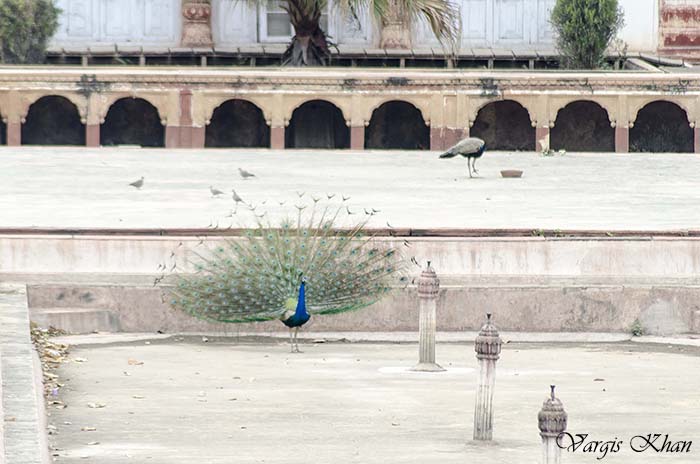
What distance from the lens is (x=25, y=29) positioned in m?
32.3

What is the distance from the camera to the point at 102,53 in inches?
1309

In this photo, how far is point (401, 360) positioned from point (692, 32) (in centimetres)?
2165

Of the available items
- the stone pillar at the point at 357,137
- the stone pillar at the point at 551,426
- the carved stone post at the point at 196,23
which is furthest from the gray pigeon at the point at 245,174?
the stone pillar at the point at 551,426

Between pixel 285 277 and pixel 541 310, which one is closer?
pixel 285 277

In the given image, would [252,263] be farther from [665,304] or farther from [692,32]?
[692,32]

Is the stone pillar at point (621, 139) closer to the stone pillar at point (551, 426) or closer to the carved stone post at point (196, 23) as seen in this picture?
the carved stone post at point (196, 23)

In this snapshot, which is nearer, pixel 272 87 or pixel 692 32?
pixel 272 87

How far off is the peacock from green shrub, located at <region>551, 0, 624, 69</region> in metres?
17.7

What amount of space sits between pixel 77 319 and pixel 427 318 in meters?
3.53

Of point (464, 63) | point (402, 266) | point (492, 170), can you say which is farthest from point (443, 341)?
point (464, 63)

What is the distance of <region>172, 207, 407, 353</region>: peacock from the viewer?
560 inches

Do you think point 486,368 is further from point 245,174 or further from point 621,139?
point 621,139

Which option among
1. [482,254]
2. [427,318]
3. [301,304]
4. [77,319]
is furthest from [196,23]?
[427,318]

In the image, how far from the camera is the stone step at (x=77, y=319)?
48.4 ft
